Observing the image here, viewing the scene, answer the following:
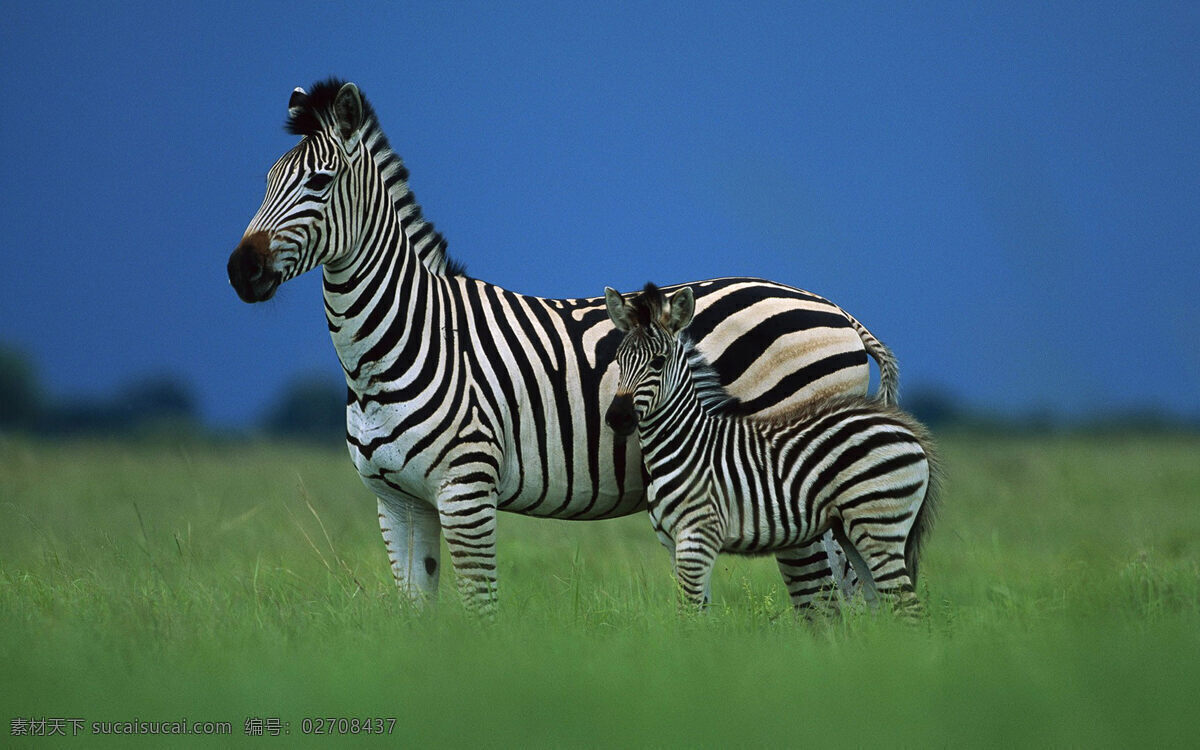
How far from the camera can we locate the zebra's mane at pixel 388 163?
662cm

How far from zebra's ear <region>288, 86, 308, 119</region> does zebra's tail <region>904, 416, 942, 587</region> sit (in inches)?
169

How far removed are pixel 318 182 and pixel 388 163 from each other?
774 mm

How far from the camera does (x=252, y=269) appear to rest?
6.14 meters

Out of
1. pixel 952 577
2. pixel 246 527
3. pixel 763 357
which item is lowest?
pixel 952 577

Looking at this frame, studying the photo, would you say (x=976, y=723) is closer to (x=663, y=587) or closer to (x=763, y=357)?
(x=763, y=357)

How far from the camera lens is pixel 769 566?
984 cm

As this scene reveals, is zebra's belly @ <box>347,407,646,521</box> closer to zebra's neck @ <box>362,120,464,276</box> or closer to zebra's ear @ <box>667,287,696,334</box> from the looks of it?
zebra's ear @ <box>667,287,696,334</box>

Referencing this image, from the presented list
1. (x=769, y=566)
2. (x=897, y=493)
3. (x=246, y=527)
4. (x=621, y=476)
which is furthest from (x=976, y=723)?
(x=246, y=527)

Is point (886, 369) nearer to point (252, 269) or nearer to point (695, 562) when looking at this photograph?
point (695, 562)

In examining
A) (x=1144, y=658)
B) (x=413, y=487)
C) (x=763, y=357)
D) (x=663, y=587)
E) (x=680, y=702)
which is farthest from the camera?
(x=663, y=587)

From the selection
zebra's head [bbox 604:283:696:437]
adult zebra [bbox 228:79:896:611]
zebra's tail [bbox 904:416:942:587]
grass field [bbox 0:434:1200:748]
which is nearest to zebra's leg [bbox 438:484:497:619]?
adult zebra [bbox 228:79:896:611]

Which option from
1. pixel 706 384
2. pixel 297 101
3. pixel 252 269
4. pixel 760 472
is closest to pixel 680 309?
pixel 706 384

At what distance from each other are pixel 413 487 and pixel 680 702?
289 cm

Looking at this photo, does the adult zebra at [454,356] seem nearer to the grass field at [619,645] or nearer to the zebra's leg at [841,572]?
the zebra's leg at [841,572]
